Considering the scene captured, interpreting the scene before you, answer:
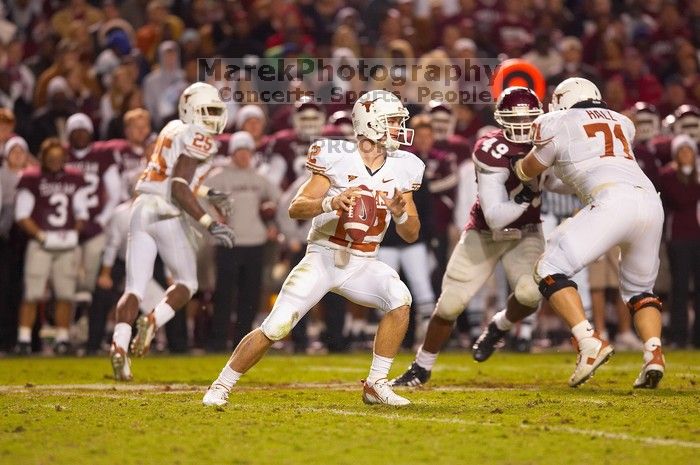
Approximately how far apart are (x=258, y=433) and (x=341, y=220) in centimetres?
133

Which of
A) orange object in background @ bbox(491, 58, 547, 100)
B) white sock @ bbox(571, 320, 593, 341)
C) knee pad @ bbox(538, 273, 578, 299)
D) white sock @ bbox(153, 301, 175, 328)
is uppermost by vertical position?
orange object in background @ bbox(491, 58, 547, 100)

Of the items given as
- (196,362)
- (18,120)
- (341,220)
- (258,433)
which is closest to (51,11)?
(18,120)

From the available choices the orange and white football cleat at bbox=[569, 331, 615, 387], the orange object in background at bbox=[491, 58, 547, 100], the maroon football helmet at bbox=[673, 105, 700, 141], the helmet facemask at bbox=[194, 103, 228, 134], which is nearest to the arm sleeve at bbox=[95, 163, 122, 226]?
the helmet facemask at bbox=[194, 103, 228, 134]

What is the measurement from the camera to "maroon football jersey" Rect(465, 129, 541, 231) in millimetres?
7590

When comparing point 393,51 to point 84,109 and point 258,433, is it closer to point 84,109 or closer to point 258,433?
point 84,109

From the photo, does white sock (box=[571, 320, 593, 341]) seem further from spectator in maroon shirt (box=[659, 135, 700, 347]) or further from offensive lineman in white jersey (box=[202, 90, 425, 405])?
spectator in maroon shirt (box=[659, 135, 700, 347])

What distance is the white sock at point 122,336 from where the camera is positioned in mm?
8383

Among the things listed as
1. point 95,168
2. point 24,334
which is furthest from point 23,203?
point 24,334

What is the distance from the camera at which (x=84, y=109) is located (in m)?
13.0

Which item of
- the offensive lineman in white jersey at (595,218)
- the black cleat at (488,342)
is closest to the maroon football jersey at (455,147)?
the black cleat at (488,342)

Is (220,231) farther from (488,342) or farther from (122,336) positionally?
(488,342)

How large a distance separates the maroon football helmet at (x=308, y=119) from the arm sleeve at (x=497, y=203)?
13.2 ft

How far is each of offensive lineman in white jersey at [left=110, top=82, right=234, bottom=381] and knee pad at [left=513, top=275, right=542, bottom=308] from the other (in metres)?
1.92

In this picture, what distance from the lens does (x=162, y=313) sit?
8398mm
